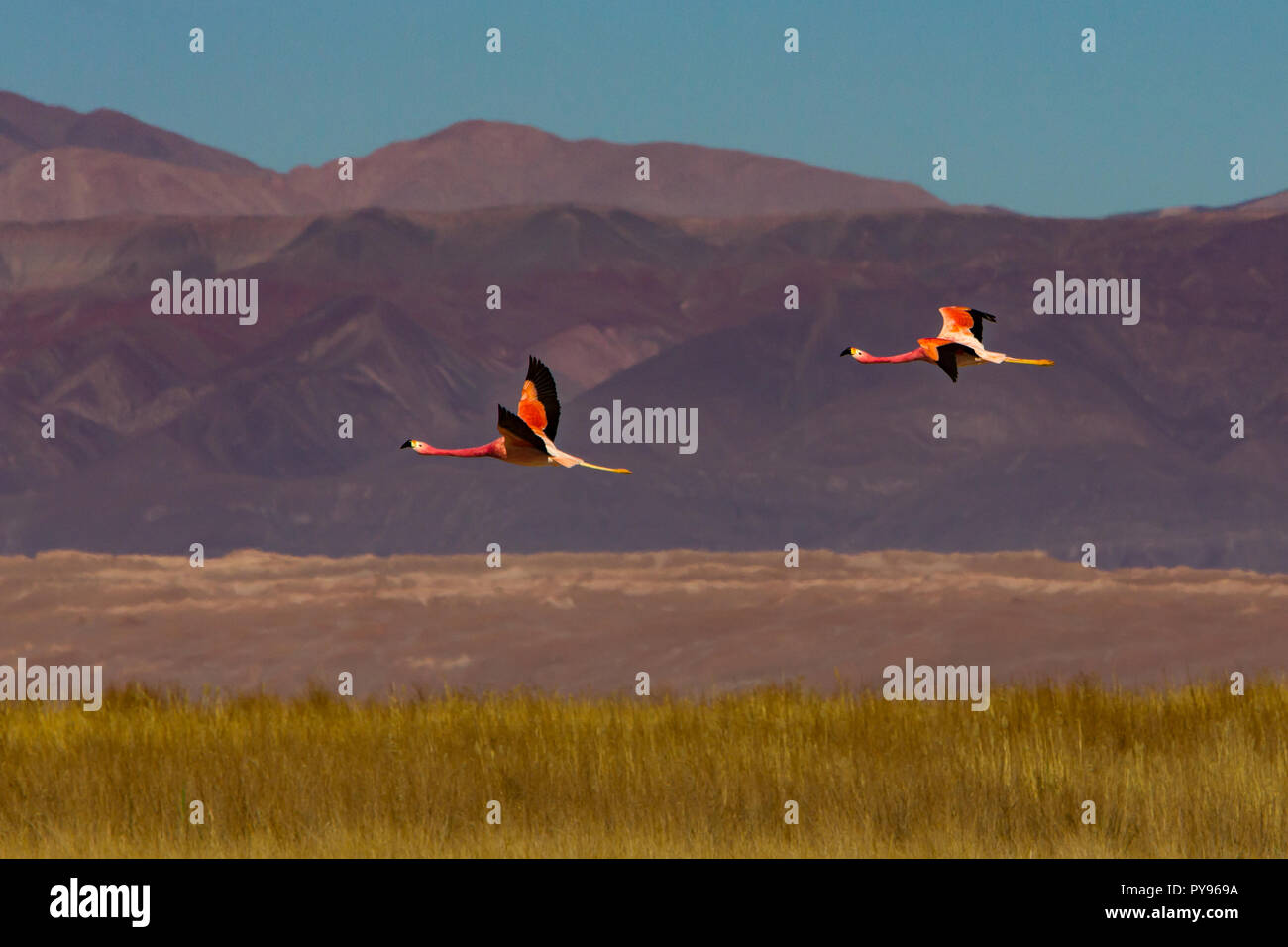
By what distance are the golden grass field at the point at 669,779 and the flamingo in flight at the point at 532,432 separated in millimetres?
3358

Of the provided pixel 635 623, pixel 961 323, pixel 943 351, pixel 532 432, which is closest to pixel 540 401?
pixel 532 432

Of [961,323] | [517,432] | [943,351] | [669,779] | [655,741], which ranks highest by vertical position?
[961,323]

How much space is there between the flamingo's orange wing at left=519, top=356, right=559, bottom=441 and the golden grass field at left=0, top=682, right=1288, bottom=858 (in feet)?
11.4

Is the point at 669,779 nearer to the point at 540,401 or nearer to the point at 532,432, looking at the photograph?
the point at 540,401

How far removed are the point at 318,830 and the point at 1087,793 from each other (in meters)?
6.79

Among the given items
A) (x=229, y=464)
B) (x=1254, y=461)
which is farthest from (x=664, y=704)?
(x=229, y=464)

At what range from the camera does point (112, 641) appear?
33469 millimetres

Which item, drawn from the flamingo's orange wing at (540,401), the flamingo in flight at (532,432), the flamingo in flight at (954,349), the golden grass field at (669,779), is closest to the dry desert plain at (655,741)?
the golden grass field at (669,779)

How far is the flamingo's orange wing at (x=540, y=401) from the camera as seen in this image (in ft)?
44.2

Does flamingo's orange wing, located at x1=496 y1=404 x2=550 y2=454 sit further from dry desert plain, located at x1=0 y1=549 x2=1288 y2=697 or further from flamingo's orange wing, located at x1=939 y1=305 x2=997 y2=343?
dry desert plain, located at x1=0 y1=549 x2=1288 y2=697

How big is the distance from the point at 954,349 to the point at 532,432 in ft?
15.4

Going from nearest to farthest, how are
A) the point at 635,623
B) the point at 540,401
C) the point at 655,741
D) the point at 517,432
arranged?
the point at 517,432 → the point at 540,401 → the point at 655,741 → the point at 635,623

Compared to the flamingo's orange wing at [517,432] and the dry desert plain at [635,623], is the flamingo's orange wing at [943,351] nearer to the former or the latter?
the flamingo's orange wing at [517,432]

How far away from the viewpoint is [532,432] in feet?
42.8
